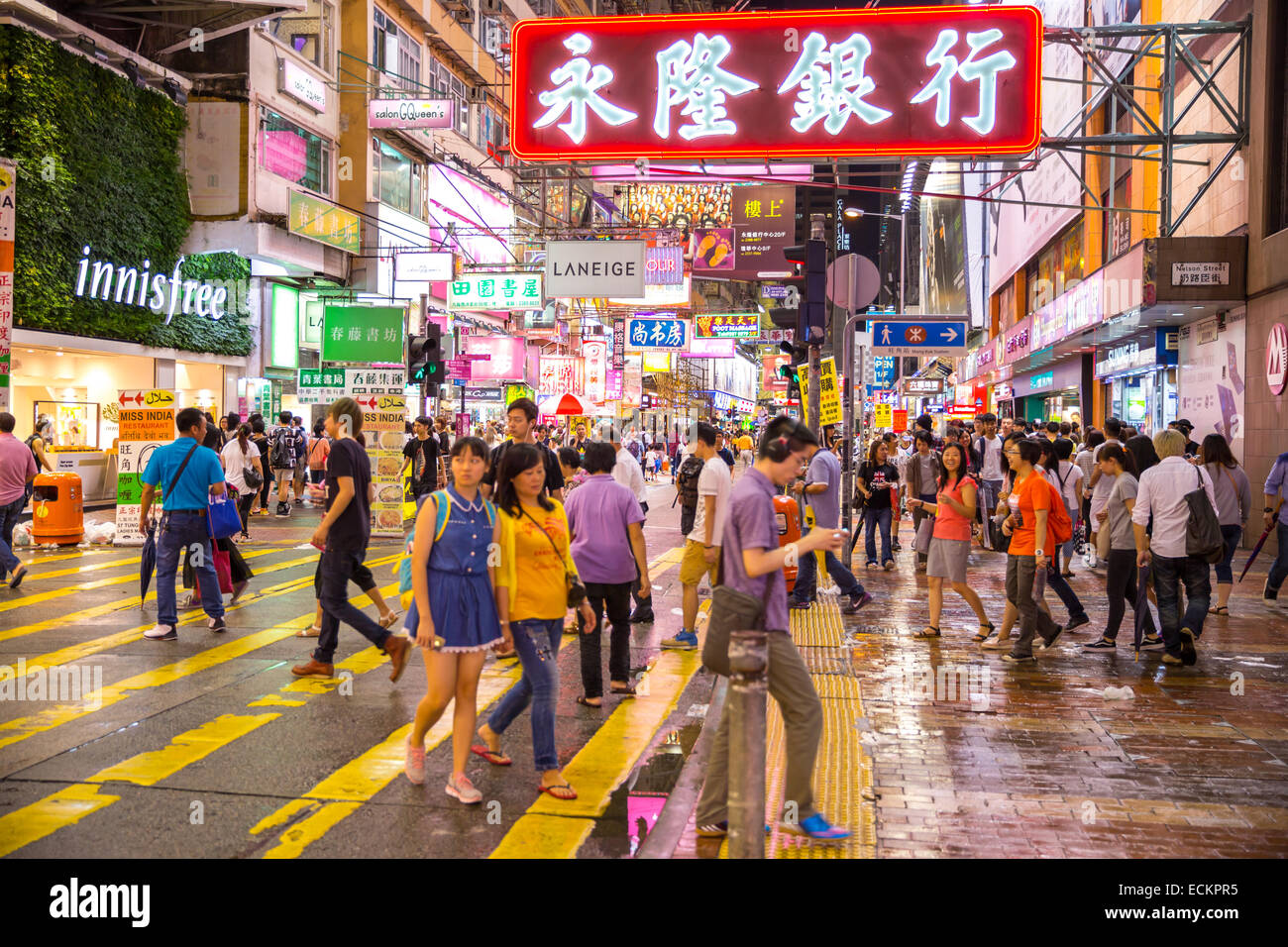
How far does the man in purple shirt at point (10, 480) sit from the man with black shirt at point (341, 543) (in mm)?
5459

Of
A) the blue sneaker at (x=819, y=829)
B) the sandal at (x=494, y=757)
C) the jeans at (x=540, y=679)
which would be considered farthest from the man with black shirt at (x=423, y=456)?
the blue sneaker at (x=819, y=829)

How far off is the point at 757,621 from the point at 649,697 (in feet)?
10.7

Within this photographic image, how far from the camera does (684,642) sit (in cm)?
970

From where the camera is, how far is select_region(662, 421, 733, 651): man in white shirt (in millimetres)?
8422

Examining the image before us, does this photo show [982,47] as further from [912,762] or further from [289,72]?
[289,72]

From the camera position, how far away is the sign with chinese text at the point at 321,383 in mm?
22328

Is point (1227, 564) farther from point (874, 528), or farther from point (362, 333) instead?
point (362, 333)

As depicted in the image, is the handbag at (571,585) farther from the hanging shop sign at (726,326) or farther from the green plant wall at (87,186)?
the hanging shop sign at (726,326)

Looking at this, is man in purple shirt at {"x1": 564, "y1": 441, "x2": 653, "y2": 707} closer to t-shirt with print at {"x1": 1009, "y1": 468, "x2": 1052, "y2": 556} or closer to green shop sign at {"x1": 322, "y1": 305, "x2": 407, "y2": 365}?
t-shirt with print at {"x1": 1009, "y1": 468, "x2": 1052, "y2": 556}

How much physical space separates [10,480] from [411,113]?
54.5 ft

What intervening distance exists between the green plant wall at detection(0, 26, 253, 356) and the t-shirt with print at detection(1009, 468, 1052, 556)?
19.4 meters

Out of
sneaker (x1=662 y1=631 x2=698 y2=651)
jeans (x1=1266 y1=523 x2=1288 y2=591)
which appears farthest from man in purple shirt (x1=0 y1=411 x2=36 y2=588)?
jeans (x1=1266 y1=523 x2=1288 y2=591)

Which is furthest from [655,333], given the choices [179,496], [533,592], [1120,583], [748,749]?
[748,749]
